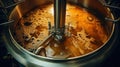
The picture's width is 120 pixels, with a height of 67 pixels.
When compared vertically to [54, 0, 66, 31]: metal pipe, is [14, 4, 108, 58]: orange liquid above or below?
below

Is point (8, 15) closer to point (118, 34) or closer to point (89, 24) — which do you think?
point (89, 24)

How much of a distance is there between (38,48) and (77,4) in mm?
871

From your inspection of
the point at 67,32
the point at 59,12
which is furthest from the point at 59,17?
the point at 67,32

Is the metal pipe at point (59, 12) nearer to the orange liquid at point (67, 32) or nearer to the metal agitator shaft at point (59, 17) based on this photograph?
the metal agitator shaft at point (59, 17)

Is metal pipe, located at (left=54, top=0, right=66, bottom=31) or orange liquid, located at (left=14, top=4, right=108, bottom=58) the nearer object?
metal pipe, located at (left=54, top=0, right=66, bottom=31)

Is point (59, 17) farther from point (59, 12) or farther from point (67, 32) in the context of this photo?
point (67, 32)

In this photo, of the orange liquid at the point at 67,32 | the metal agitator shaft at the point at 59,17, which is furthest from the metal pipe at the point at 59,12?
the orange liquid at the point at 67,32

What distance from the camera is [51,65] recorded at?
1.56 m

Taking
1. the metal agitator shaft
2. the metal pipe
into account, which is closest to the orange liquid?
the metal agitator shaft

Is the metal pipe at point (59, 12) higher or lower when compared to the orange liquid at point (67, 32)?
higher

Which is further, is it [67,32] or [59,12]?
[67,32]

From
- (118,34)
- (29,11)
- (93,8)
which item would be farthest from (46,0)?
(118,34)

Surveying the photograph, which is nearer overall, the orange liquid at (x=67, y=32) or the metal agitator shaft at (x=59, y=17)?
the metal agitator shaft at (x=59, y=17)

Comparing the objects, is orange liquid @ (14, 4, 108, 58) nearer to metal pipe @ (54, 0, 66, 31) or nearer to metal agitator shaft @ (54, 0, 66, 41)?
metal agitator shaft @ (54, 0, 66, 41)
